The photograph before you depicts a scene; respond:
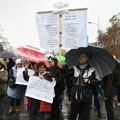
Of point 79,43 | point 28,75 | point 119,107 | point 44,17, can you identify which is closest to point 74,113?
point 28,75

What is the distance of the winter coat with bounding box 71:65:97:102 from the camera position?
26.8 ft

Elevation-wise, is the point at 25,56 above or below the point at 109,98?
above

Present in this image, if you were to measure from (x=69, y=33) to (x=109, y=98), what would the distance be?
220cm

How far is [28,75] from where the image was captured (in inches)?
377

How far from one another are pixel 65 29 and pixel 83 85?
296 centimetres

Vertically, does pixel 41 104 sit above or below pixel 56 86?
below

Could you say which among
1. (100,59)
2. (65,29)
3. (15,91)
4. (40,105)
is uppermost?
(65,29)

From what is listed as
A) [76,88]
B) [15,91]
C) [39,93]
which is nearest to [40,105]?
[39,93]

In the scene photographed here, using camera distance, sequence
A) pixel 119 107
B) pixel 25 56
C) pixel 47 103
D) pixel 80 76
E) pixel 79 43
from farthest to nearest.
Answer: pixel 119 107, pixel 79 43, pixel 25 56, pixel 47 103, pixel 80 76

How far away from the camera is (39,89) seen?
358 inches

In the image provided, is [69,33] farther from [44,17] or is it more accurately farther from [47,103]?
[47,103]

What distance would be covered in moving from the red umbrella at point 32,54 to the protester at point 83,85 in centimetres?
145

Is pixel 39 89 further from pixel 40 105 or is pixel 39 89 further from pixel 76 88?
pixel 76 88

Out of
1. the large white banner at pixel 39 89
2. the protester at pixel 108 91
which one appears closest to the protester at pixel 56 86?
the large white banner at pixel 39 89
